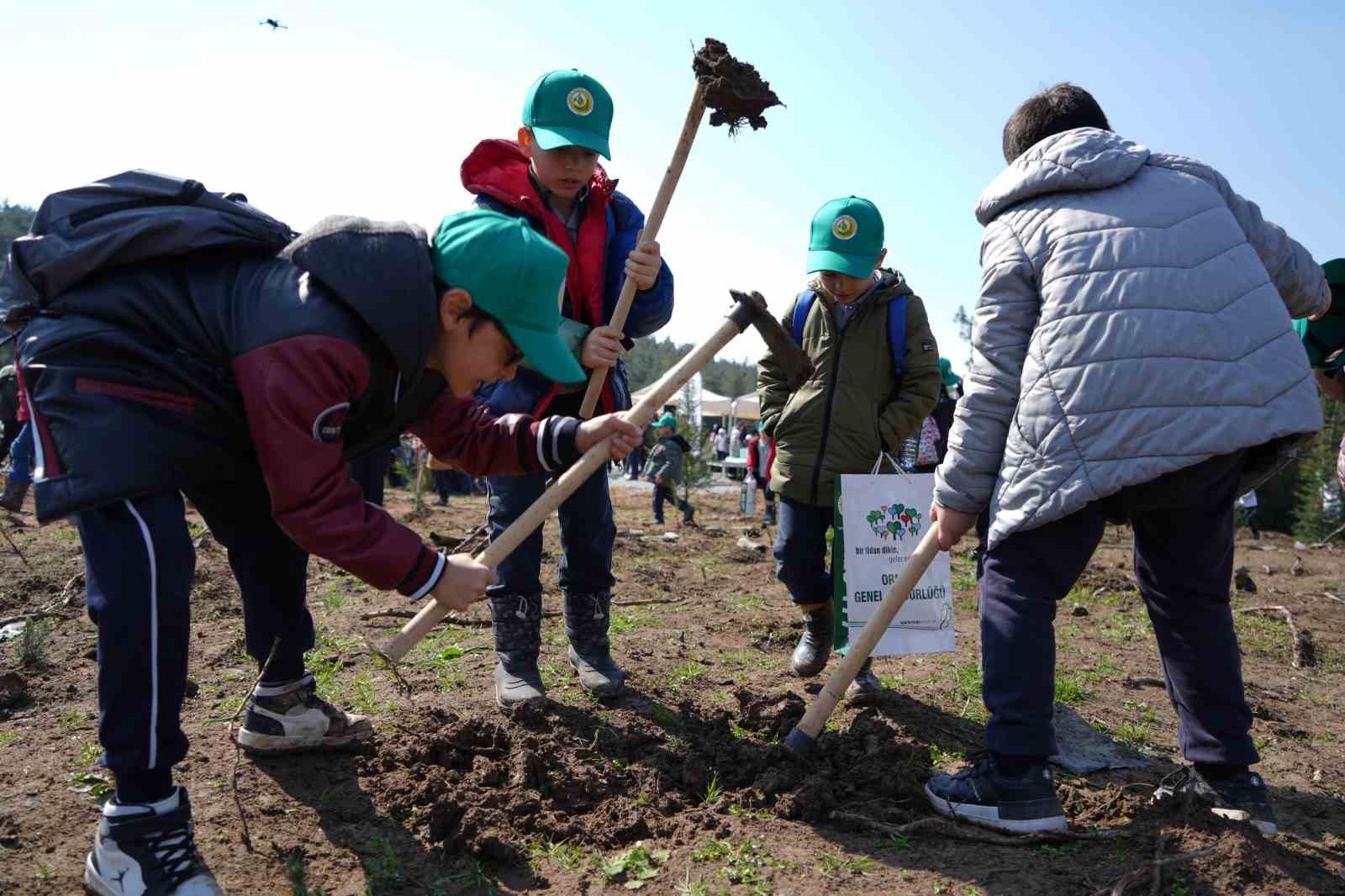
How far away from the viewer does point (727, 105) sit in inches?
142

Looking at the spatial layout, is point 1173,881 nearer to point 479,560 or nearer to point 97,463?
point 479,560

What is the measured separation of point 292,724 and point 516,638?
2.80 ft

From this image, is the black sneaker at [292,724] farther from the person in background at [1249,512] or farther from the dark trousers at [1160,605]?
the person in background at [1249,512]

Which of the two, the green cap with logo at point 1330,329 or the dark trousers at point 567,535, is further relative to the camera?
the green cap with logo at point 1330,329

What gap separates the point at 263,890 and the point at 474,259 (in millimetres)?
1584

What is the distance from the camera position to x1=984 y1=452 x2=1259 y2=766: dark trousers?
256 cm

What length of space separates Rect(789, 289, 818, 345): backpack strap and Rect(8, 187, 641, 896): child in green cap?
197 cm

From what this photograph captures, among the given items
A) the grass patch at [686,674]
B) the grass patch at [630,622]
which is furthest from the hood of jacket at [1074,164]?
the grass patch at [630,622]

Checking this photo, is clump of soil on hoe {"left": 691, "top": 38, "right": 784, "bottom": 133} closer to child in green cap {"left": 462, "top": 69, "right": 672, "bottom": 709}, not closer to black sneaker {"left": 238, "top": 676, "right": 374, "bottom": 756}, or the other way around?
child in green cap {"left": 462, "top": 69, "right": 672, "bottom": 709}

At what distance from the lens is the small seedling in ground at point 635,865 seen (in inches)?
93.3

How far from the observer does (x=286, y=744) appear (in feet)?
9.62

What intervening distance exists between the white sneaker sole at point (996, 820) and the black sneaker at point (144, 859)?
1.87 m

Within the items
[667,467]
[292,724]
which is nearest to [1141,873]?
[292,724]

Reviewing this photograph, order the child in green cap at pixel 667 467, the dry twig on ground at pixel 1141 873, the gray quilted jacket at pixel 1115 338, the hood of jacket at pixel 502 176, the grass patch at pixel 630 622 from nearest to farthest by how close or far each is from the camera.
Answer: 1. the dry twig on ground at pixel 1141 873
2. the gray quilted jacket at pixel 1115 338
3. the hood of jacket at pixel 502 176
4. the grass patch at pixel 630 622
5. the child in green cap at pixel 667 467
